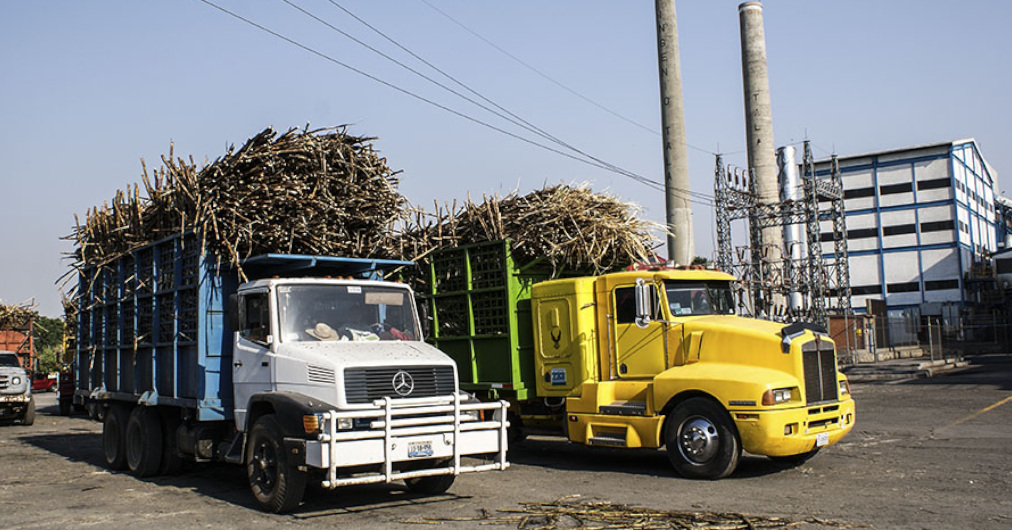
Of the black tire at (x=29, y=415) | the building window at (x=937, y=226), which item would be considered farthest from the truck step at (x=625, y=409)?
the building window at (x=937, y=226)

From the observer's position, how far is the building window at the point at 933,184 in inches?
2542

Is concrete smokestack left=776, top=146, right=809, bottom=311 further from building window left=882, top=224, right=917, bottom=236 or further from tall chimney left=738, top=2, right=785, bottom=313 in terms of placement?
building window left=882, top=224, right=917, bottom=236

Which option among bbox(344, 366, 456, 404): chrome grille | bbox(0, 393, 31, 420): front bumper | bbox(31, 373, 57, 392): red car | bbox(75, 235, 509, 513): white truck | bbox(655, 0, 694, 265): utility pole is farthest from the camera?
bbox(31, 373, 57, 392): red car

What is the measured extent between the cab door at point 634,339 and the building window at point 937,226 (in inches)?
2430

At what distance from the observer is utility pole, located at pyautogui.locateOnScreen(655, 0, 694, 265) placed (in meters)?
29.2

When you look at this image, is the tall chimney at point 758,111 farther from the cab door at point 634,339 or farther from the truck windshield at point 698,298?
the cab door at point 634,339

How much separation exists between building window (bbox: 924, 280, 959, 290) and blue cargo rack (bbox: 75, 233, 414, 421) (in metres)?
63.0

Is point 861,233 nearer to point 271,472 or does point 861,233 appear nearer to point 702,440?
point 702,440

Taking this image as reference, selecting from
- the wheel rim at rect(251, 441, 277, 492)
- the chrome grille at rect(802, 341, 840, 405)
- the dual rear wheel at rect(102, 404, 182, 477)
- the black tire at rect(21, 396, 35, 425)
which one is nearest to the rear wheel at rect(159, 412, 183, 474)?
the dual rear wheel at rect(102, 404, 182, 477)

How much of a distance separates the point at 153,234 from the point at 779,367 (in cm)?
887

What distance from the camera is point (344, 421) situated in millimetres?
8164

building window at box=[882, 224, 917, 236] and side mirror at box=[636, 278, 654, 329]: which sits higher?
building window at box=[882, 224, 917, 236]

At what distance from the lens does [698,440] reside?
10328mm

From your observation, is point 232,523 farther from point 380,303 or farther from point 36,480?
point 36,480
